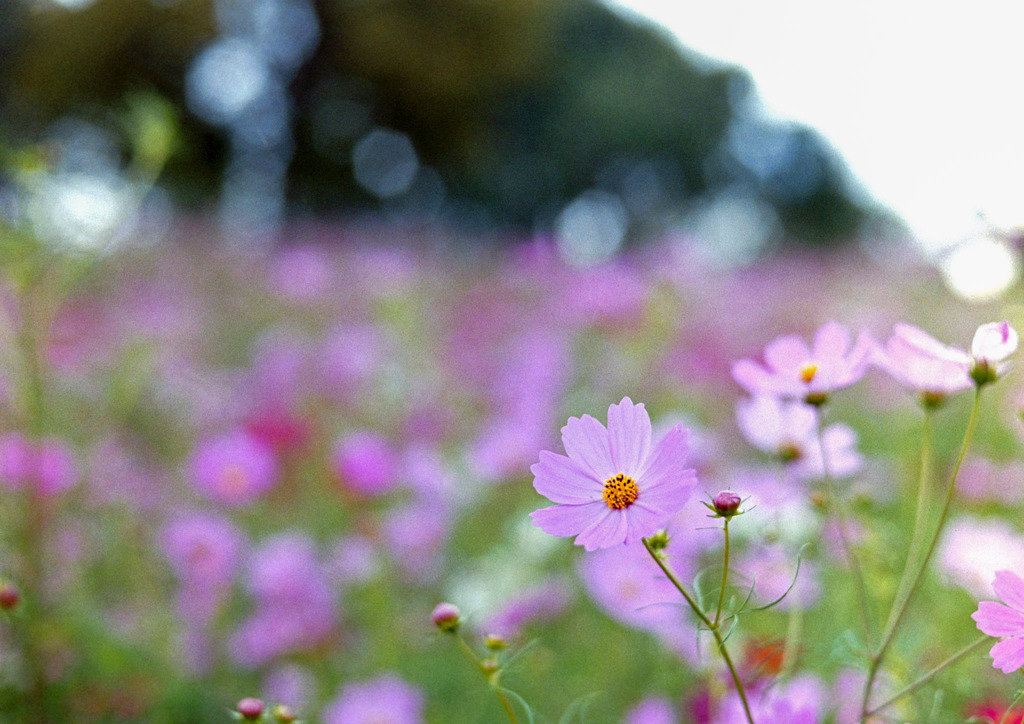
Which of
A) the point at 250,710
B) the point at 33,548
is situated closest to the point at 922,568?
the point at 250,710

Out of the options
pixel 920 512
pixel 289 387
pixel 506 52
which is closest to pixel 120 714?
pixel 920 512

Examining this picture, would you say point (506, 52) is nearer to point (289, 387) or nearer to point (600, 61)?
point (600, 61)

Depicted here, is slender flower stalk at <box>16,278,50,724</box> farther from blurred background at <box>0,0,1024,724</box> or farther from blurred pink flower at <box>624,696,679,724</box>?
blurred pink flower at <box>624,696,679,724</box>

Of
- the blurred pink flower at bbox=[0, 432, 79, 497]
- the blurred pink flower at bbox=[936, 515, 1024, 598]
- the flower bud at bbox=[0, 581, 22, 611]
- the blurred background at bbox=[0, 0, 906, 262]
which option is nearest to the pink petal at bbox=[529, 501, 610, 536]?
the flower bud at bbox=[0, 581, 22, 611]

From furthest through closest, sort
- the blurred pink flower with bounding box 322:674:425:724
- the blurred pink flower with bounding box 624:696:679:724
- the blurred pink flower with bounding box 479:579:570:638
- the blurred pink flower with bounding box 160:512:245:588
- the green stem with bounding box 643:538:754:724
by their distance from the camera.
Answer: the blurred pink flower with bounding box 160:512:245:588, the blurred pink flower with bounding box 479:579:570:638, the blurred pink flower with bounding box 322:674:425:724, the blurred pink flower with bounding box 624:696:679:724, the green stem with bounding box 643:538:754:724

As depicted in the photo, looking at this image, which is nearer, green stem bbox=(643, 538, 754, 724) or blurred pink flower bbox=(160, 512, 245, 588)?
green stem bbox=(643, 538, 754, 724)

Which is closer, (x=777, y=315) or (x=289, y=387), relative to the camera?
(x=289, y=387)
